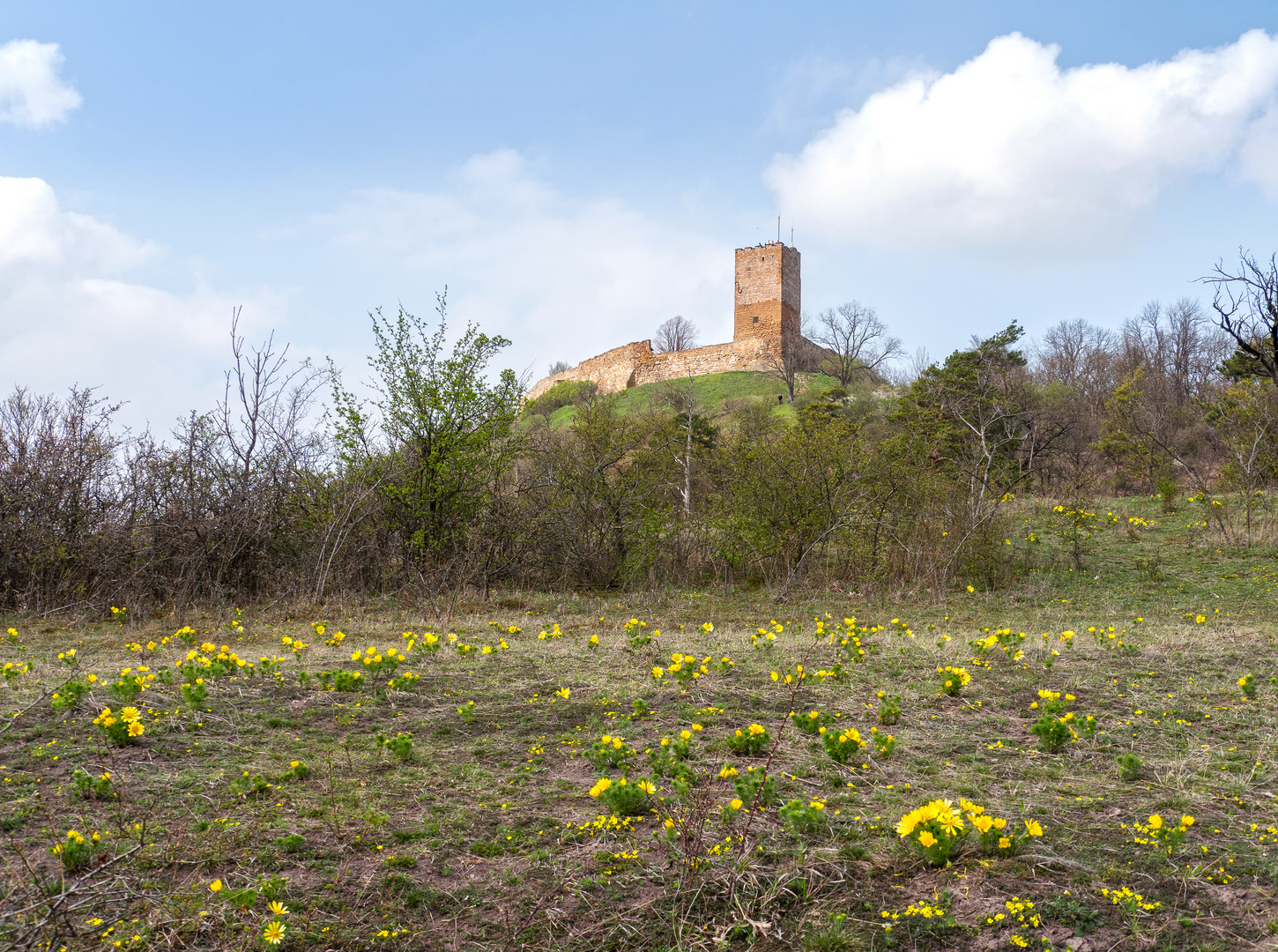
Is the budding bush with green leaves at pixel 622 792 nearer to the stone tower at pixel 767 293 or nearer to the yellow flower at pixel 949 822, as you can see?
the yellow flower at pixel 949 822

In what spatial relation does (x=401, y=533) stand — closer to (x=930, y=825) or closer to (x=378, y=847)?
(x=378, y=847)

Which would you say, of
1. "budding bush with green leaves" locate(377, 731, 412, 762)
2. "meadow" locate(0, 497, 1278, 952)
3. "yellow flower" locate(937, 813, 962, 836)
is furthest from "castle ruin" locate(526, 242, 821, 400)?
"yellow flower" locate(937, 813, 962, 836)

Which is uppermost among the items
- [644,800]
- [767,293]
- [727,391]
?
[767,293]

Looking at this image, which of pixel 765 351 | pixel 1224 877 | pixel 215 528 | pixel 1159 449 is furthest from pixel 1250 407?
pixel 765 351

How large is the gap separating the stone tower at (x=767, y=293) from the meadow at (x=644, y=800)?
44180mm

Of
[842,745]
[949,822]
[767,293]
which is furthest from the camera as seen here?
[767,293]

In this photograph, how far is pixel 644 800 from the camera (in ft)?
10.3

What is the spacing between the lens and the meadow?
243 cm

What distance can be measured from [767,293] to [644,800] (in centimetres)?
4857

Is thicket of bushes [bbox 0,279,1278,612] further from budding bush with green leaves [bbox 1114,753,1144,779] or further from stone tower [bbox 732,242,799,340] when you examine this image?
stone tower [bbox 732,242,799,340]

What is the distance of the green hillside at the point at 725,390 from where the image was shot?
41594mm

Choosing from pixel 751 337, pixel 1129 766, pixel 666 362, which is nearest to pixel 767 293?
pixel 751 337

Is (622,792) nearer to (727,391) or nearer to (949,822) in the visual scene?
(949,822)

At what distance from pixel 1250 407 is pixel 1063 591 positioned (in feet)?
31.0
